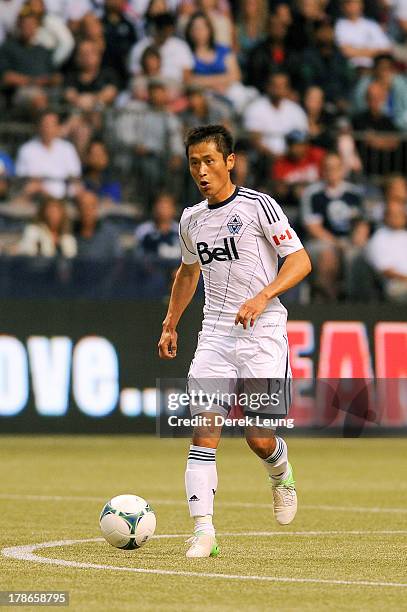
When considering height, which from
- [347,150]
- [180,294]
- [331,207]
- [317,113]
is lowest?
[331,207]

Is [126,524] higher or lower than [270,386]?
lower

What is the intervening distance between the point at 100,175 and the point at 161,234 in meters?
1.52

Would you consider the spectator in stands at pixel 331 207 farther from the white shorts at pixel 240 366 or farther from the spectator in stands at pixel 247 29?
the white shorts at pixel 240 366

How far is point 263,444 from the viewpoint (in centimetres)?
860

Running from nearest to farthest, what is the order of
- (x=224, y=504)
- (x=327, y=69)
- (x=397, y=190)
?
1. (x=224, y=504)
2. (x=397, y=190)
3. (x=327, y=69)

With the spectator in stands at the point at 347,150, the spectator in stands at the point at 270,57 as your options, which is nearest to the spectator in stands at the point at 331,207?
the spectator in stands at the point at 347,150

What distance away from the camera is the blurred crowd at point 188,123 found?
17.6 meters

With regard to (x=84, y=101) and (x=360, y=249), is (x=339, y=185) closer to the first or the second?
(x=360, y=249)

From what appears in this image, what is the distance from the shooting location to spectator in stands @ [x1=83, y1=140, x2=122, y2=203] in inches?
723

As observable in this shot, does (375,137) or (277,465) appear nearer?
(277,465)

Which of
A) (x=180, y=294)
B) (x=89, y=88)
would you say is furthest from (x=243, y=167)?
(x=180, y=294)

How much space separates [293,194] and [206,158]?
10.8 meters

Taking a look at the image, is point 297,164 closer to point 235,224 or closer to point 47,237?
point 47,237

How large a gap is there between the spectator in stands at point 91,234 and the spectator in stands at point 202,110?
231 cm
